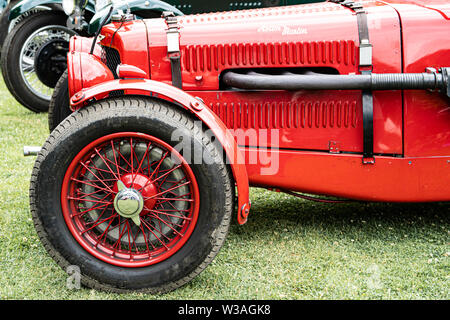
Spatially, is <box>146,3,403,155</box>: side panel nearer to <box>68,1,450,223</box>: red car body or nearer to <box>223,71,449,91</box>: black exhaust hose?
<box>68,1,450,223</box>: red car body

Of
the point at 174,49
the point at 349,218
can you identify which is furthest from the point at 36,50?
the point at 349,218

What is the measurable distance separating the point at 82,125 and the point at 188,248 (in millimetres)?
788

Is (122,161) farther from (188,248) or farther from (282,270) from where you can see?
(282,270)

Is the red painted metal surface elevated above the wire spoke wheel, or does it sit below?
above

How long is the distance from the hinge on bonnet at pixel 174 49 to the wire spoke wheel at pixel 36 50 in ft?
12.9

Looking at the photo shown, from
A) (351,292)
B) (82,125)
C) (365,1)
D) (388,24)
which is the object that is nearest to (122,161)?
(82,125)

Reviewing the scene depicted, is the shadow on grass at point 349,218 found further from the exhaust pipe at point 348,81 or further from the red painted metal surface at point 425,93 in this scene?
the exhaust pipe at point 348,81

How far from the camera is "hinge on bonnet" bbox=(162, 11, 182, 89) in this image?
9.73 feet

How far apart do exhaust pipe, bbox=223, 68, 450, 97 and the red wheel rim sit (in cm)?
62

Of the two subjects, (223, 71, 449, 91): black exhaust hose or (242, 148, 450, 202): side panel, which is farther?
(242, 148, 450, 202): side panel

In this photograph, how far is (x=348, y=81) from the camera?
9.30 feet

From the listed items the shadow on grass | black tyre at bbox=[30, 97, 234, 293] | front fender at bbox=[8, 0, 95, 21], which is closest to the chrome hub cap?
black tyre at bbox=[30, 97, 234, 293]

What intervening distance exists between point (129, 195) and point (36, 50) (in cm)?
468

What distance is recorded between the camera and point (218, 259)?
305 cm
